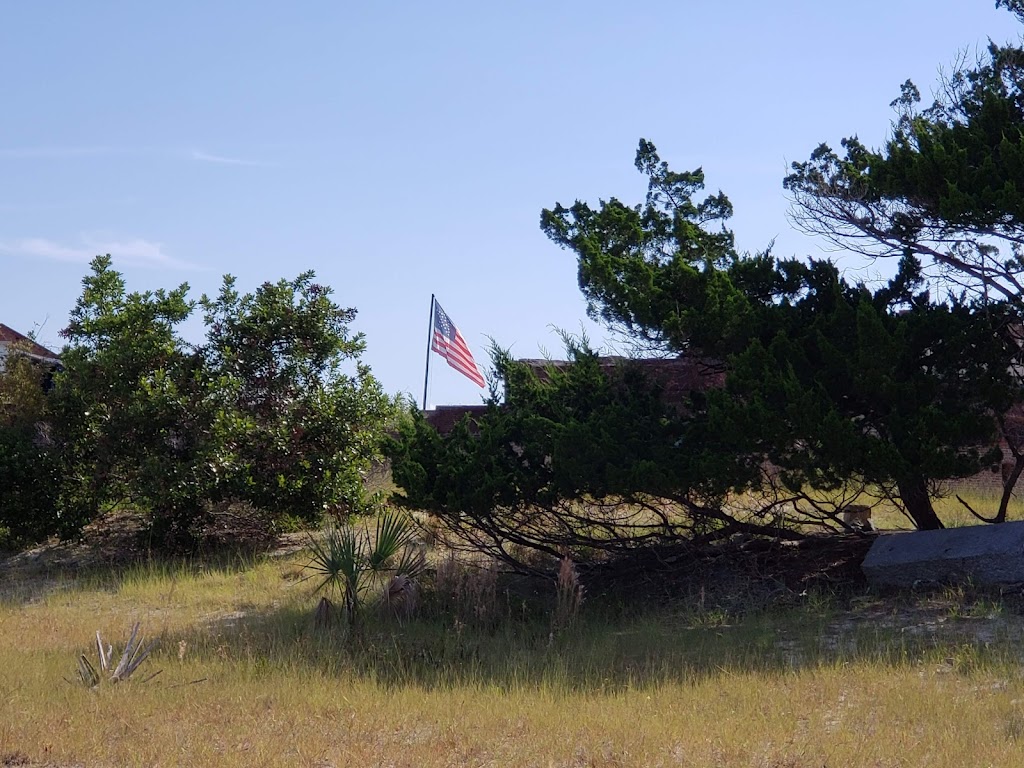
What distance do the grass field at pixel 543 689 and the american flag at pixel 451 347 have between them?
1338 cm

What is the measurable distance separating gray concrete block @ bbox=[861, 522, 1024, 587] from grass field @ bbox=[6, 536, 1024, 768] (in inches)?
11.3

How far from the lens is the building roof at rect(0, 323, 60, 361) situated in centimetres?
1961

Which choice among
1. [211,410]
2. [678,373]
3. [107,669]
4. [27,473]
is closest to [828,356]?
[678,373]

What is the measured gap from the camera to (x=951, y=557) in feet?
34.5

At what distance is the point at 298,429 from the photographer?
16703 mm

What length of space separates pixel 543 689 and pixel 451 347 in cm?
1781

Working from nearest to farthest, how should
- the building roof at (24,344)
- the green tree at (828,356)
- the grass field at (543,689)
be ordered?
the grass field at (543,689) → the green tree at (828,356) → the building roof at (24,344)

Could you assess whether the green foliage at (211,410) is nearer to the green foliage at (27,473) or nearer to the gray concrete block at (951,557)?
the green foliage at (27,473)

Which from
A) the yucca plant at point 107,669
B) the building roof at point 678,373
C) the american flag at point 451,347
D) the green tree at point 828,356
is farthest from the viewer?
the american flag at point 451,347

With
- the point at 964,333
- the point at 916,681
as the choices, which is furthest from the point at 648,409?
the point at 916,681

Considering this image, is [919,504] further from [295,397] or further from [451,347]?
[451,347]

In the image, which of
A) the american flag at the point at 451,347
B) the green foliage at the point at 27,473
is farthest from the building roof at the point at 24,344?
the american flag at the point at 451,347

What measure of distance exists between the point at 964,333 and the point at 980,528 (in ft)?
6.58

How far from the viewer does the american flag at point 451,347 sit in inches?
996
